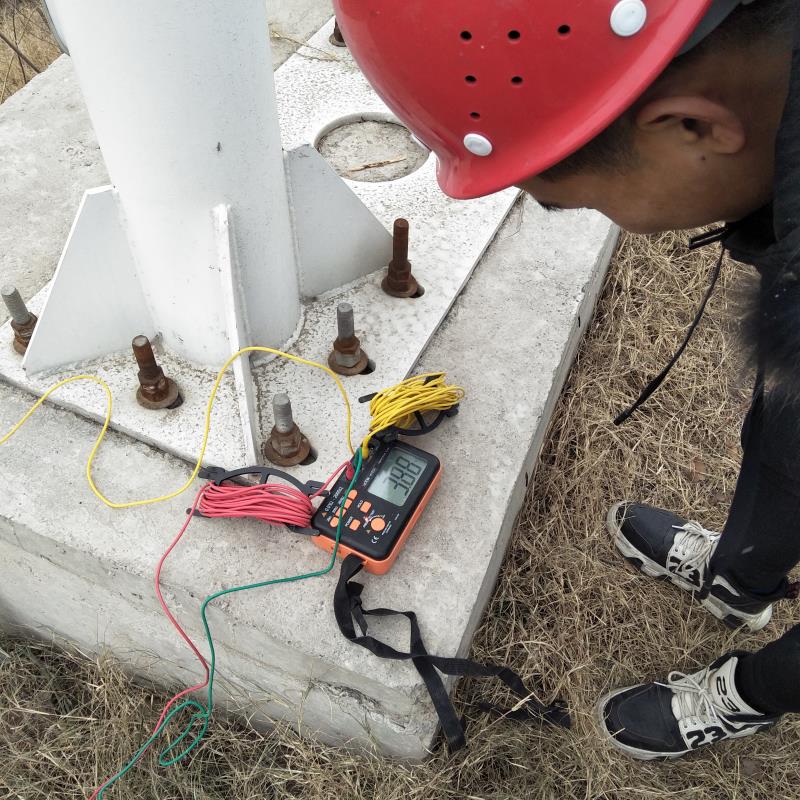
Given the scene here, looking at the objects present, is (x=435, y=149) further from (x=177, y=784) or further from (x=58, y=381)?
(x=177, y=784)

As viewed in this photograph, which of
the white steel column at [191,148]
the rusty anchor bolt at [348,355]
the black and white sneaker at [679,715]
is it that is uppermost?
the white steel column at [191,148]

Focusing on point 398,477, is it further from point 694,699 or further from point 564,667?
point 694,699

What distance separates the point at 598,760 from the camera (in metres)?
1.83

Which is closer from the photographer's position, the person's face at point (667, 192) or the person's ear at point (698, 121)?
→ the person's ear at point (698, 121)

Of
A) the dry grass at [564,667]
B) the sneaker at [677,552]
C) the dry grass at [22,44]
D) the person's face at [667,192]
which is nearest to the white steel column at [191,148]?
the person's face at [667,192]

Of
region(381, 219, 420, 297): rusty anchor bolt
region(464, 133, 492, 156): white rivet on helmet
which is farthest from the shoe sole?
region(464, 133, 492, 156): white rivet on helmet

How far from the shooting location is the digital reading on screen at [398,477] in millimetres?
1662

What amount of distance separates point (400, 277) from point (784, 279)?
1250mm

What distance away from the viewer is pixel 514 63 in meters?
1.06

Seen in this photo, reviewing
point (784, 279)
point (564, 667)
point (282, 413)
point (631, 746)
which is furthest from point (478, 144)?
point (631, 746)

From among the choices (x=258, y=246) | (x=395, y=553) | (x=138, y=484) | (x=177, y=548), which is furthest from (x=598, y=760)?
(x=258, y=246)

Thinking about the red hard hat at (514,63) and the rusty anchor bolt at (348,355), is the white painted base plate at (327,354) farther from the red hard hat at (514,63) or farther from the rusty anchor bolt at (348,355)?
the red hard hat at (514,63)

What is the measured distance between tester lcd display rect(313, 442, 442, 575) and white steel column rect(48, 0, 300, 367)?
46cm

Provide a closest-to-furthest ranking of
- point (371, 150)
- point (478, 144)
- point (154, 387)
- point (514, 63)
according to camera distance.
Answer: point (514, 63) < point (478, 144) < point (154, 387) < point (371, 150)
